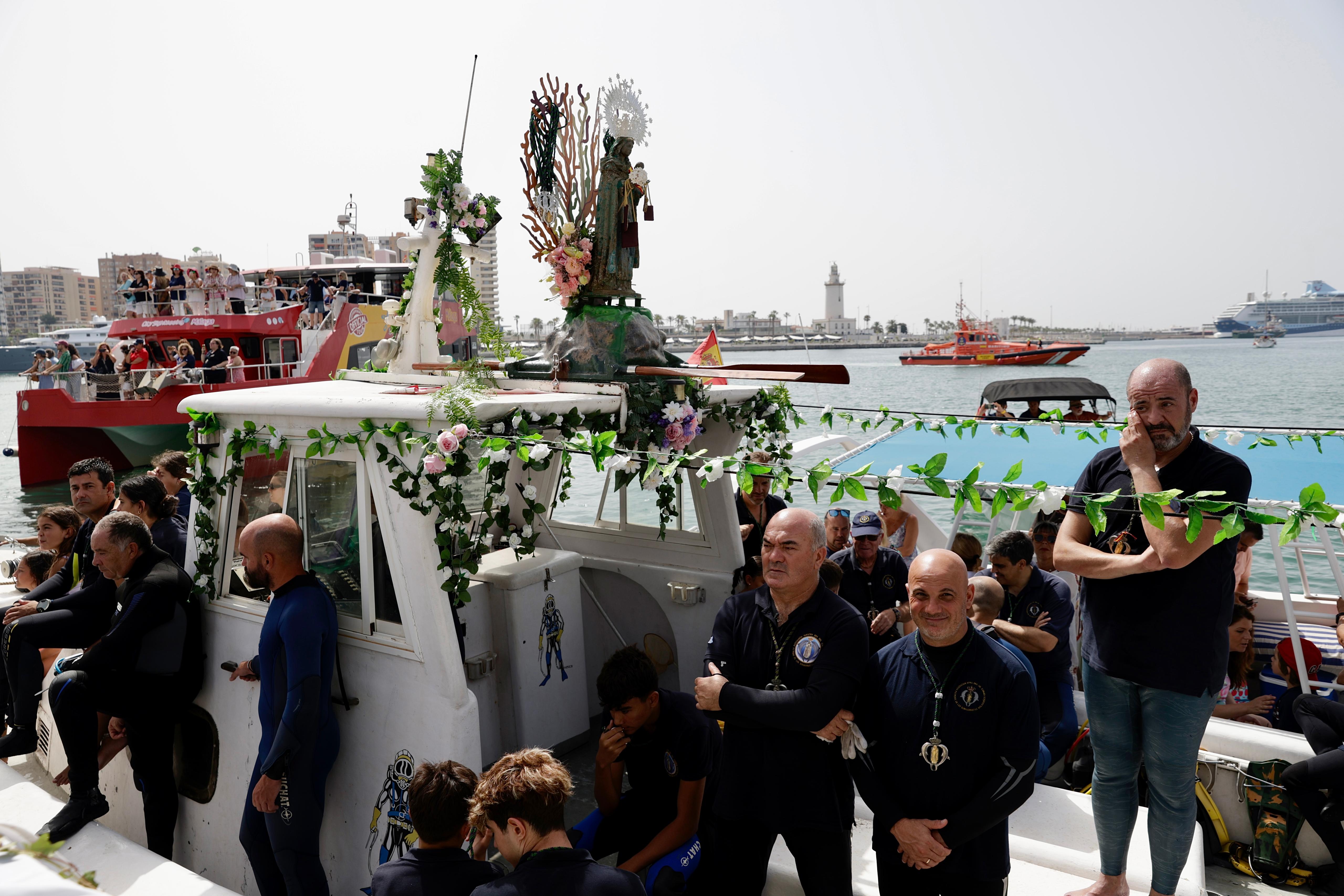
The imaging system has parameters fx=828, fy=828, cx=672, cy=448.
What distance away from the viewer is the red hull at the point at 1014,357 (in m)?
56.6

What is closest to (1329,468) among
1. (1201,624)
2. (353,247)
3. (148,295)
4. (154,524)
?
(1201,624)

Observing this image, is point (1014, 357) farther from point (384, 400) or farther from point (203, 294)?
point (384, 400)

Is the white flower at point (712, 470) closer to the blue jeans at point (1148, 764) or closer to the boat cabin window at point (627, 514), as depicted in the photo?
the boat cabin window at point (627, 514)

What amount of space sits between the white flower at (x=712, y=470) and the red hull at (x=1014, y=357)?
5747 centimetres

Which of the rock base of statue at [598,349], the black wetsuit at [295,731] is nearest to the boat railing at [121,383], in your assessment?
the rock base of statue at [598,349]

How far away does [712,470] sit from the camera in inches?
104

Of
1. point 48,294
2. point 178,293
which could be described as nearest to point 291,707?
point 178,293

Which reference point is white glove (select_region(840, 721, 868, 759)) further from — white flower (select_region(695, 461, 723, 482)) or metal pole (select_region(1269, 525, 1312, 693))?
metal pole (select_region(1269, 525, 1312, 693))

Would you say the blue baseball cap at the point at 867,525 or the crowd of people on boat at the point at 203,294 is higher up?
the crowd of people on boat at the point at 203,294

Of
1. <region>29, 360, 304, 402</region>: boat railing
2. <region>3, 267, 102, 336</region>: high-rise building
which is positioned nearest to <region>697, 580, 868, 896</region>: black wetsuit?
<region>29, 360, 304, 402</region>: boat railing

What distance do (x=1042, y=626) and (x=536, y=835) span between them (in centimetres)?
276

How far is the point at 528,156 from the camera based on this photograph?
12.5 feet

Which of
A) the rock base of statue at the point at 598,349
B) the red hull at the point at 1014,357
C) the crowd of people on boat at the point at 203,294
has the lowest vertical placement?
the rock base of statue at the point at 598,349

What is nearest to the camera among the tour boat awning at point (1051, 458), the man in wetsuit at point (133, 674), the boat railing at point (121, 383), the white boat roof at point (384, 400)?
the white boat roof at point (384, 400)
